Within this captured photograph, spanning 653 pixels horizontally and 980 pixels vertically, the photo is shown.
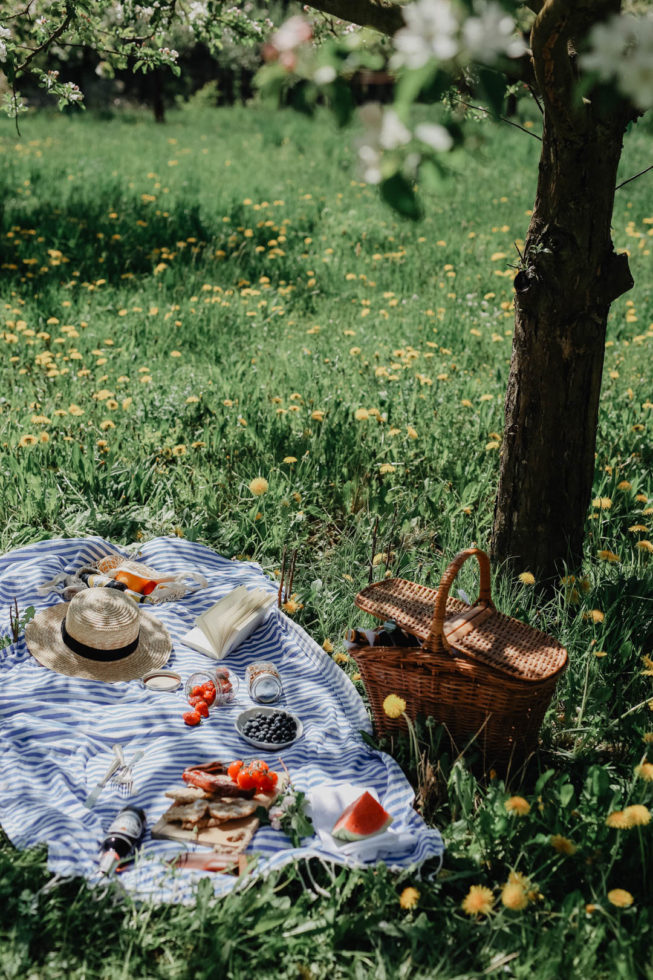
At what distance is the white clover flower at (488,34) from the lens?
4.02ft

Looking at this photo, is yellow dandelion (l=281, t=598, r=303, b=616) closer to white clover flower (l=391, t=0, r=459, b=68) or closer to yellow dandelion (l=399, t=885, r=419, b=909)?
yellow dandelion (l=399, t=885, r=419, b=909)

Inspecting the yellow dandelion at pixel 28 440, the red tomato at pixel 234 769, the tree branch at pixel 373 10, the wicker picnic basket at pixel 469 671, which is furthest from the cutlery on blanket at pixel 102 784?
the tree branch at pixel 373 10

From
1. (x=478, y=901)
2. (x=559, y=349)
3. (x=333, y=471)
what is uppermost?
(x=559, y=349)

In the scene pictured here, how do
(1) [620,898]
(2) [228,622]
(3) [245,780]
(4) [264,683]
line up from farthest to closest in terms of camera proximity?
(2) [228,622], (4) [264,683], (3) [245,780], (1) [620,898]

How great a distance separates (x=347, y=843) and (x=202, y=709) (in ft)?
2.41

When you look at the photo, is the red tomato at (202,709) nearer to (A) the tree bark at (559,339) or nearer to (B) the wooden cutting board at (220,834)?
(B) the wooden cutting board at (220,834)

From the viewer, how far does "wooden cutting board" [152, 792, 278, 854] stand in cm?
215

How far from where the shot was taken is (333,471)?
3906 millimetres

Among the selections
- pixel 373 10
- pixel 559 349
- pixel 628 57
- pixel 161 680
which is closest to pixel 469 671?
pixel 161 680

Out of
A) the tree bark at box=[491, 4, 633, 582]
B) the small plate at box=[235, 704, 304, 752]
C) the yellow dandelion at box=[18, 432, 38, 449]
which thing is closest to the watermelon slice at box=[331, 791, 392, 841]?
the small plate at box=[235, 704, 304, 752]

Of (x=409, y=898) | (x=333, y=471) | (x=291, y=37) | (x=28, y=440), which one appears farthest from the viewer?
(x=333, y=471)

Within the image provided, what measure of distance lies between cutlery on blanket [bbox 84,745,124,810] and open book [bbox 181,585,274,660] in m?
0.64

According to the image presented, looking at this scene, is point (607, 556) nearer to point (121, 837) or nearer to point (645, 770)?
point (645, 770)

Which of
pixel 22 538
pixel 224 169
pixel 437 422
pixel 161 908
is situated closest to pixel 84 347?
pixel 22 538
